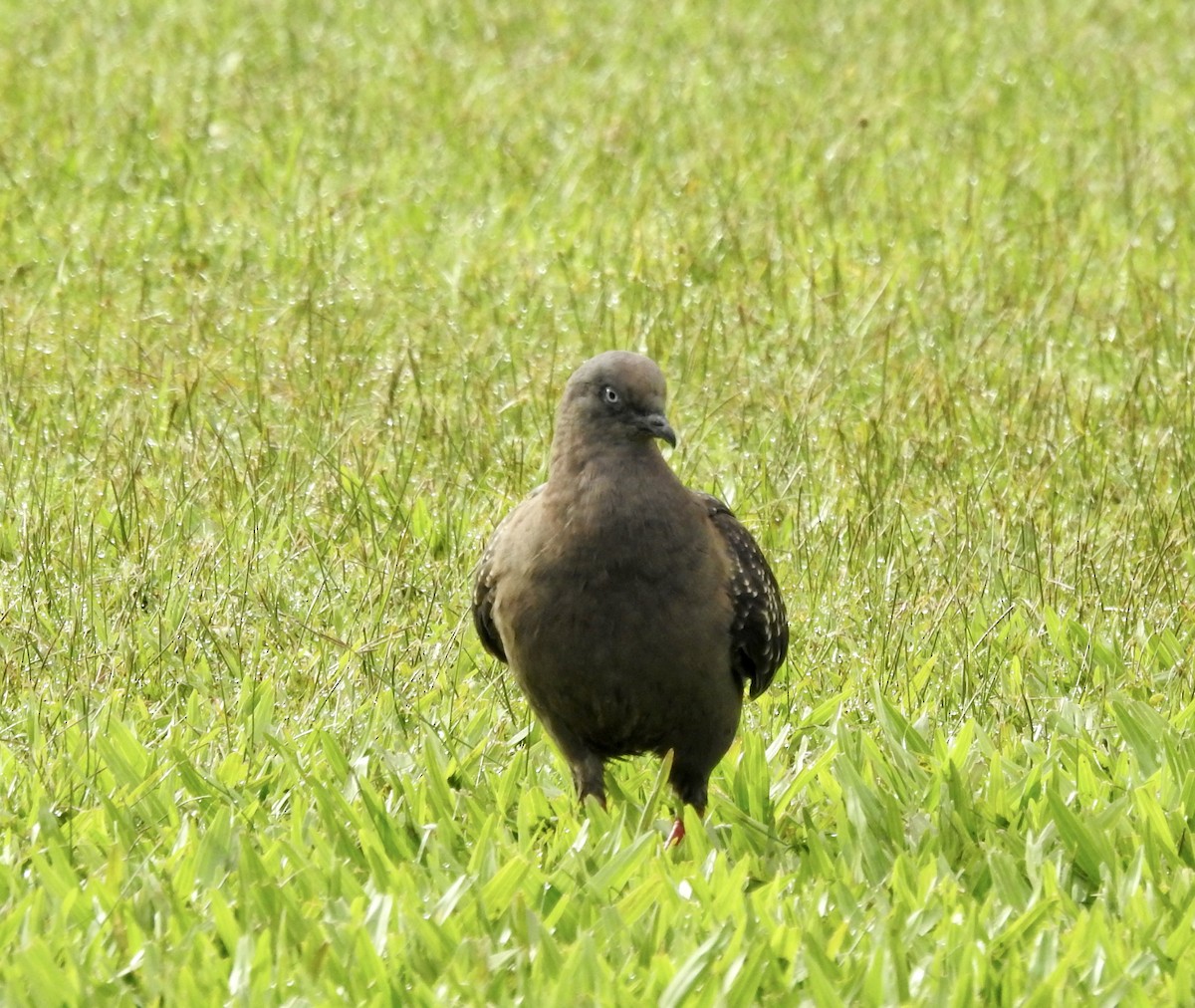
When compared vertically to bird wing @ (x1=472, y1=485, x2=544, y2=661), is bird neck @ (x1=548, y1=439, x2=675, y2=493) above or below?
above

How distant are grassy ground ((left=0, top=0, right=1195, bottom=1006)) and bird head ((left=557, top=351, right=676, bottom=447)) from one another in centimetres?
→ 90

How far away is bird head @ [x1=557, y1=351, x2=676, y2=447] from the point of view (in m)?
5.18

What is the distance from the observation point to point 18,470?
25.3 ft

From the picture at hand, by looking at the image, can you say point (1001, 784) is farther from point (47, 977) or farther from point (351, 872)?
point (47, 977)

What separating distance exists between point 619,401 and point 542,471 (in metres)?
2.83

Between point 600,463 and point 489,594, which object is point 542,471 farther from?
point 600,463

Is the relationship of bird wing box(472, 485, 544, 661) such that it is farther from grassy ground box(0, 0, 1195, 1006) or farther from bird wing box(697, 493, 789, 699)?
bird wing box(697, 493, 789, 699)

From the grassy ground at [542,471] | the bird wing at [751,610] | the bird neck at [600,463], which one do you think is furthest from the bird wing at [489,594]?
the bird wing at [751,610]

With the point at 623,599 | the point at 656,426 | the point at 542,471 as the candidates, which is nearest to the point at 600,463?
the point at 656,426

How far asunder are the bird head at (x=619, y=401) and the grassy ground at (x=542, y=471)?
903 millimetres

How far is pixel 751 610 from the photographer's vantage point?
17.5 feet

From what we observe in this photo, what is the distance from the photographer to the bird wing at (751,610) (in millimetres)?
5324

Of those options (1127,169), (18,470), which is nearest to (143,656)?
(18,470)

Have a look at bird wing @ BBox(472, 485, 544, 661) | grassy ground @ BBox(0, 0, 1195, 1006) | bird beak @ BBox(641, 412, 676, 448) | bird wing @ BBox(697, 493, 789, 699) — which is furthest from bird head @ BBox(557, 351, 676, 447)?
grassy ground @ BBox(0, 0, 1195, 1006)
